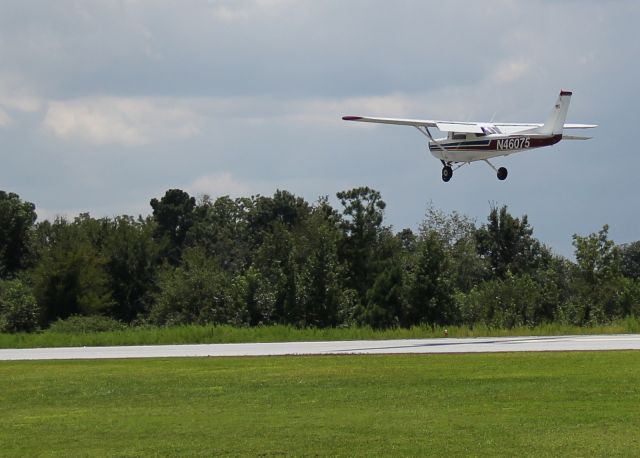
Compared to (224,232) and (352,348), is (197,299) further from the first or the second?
(224,232)

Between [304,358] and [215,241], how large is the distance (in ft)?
319

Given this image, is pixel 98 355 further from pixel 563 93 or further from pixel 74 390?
pixel 563 93

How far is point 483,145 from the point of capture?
5181 centimetres

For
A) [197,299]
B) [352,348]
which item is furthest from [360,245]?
[352,348]

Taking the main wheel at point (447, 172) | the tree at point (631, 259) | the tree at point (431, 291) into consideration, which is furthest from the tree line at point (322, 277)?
the tree at point (631, 259)

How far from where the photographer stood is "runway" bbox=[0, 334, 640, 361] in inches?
1458

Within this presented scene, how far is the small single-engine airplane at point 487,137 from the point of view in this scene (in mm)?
48594

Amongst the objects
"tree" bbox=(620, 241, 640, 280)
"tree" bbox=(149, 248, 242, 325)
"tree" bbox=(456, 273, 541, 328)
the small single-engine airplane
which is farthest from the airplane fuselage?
"tree" bbox=(620, 241, 640, 280)

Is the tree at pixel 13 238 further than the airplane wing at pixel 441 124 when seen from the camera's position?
Yes

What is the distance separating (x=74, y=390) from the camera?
92.2ft

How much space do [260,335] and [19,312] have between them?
29.3 m

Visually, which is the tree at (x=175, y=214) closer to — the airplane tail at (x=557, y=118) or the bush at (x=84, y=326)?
the bush at (x=84, y=326)

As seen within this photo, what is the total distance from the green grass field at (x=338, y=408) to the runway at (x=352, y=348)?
11.3ft

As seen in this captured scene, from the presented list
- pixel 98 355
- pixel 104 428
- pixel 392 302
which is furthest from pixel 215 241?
pixel 104 428
